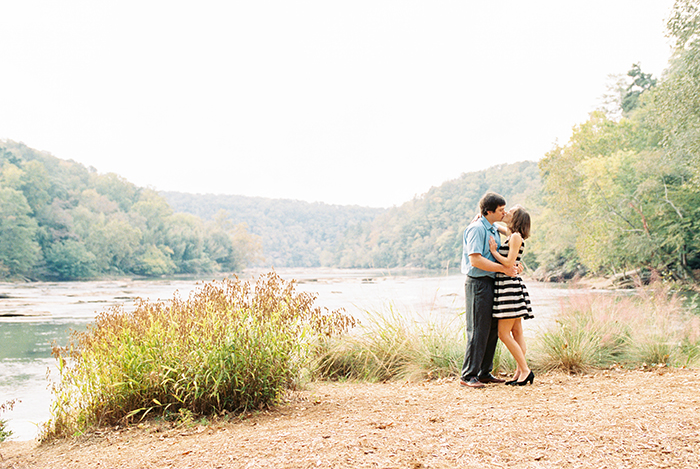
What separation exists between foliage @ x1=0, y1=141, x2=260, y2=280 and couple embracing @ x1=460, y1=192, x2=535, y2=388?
53.7 metres

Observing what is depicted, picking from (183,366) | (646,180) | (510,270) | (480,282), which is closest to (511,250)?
(510,270)

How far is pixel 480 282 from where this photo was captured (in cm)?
464

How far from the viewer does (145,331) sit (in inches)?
166

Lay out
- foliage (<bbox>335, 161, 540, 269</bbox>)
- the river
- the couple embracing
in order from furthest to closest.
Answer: foliage (<bbox>335, 161, 540, 269</bbox>), the river, the couple embracing

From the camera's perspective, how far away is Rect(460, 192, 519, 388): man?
452 cm

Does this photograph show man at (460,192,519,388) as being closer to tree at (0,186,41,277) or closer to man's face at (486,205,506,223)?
man's face at (486,205,506,223)

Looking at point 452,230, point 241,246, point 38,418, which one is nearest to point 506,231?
point 38,418

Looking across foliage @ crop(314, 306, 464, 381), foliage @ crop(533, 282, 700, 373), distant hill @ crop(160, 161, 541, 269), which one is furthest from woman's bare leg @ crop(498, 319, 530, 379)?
distant hill @ crop(160, 161, 541, 269)

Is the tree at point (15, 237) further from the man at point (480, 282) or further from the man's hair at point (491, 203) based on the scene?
the man's hair at point (491, 203)

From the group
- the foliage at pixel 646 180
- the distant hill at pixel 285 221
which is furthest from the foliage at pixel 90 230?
the foliage at pixel 646 180

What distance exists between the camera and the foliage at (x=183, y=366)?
12.7 ft

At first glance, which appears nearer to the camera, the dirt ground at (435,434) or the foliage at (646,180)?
the dirt ground at (435,434)

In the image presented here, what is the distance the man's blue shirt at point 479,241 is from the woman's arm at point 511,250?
0.05m

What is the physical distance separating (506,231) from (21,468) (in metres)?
4.28
